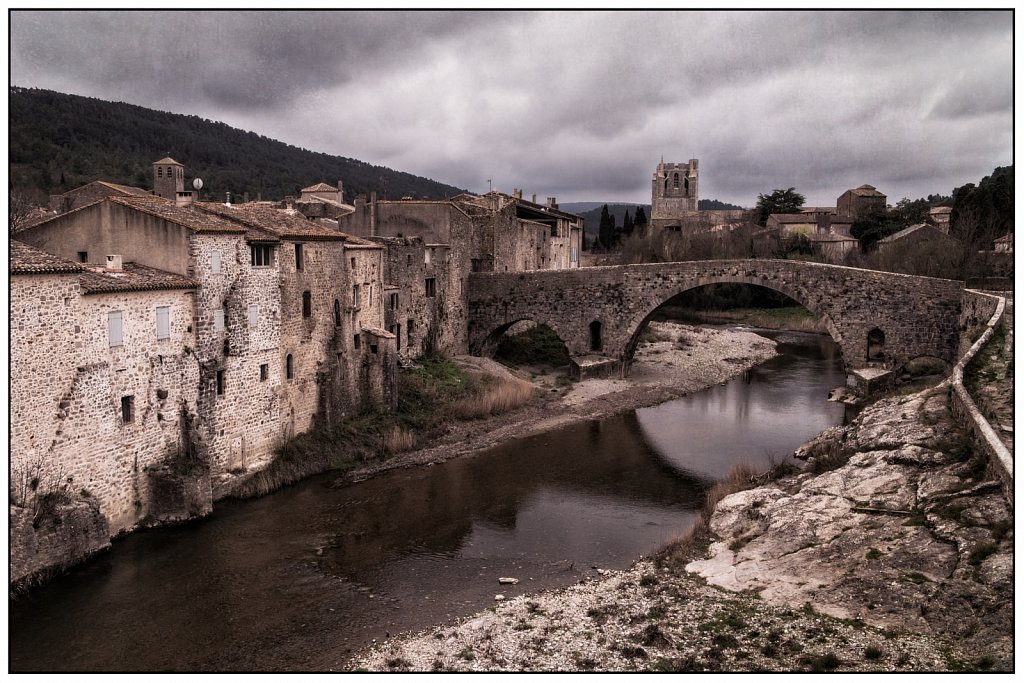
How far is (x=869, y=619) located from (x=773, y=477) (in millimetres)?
7418

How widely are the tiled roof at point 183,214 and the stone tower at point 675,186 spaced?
287ft

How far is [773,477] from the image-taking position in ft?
61.2

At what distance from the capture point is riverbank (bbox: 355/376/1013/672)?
10.6m

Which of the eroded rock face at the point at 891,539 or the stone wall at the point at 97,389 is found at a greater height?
the stone wall at the point at 97,389

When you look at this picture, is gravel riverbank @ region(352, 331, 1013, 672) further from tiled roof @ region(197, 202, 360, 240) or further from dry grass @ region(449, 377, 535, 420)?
dry grass @ region(449, 377, 535, 420)

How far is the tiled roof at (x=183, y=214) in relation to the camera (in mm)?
17281

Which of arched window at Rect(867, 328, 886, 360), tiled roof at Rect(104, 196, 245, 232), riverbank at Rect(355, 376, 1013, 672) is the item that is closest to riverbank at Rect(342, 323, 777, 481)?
arched window at Rect(867, 328, 886, 360)

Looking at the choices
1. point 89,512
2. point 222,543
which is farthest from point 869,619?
point 89,512

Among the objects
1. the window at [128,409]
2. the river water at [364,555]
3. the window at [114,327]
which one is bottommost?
the river water at [364,555]

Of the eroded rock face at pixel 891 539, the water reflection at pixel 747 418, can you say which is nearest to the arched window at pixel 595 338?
the water reflection at pixel 747 418

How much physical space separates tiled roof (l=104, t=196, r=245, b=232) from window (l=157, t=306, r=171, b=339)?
5.62 ft

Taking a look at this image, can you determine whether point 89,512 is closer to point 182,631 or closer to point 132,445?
point 132,445

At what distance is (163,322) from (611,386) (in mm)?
17702

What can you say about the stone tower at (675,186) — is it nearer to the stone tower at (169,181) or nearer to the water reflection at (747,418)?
the water reflection at (747,418)
